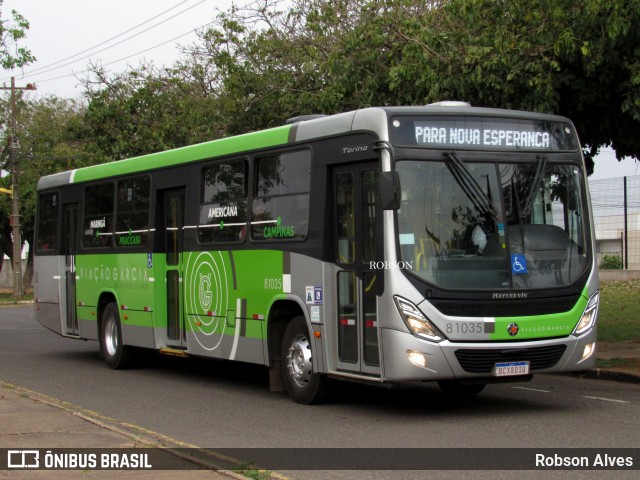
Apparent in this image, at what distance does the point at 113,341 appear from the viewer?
1709cm

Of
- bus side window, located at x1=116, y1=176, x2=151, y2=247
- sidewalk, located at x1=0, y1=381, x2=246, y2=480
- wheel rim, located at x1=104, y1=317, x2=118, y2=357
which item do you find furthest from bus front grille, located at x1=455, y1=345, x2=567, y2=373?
wheel rim, located at x1=104, y1=317, x2=118, y2=357

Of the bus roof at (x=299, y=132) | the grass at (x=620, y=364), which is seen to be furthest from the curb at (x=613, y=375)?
the bus roof at (x=299, y=132)


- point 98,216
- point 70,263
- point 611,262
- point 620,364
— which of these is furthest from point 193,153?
point 611,262

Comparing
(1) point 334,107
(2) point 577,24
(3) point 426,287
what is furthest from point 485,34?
(3) point 426,287

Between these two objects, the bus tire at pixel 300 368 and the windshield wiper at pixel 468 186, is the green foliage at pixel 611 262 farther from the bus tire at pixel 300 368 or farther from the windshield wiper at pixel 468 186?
the windshield wiper at pixel 468 186

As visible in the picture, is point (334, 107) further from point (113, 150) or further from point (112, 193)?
point (113, 150)

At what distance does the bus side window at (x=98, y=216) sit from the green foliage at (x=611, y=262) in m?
19.4

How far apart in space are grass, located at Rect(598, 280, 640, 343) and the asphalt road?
416 cm

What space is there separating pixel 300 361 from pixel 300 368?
11cm

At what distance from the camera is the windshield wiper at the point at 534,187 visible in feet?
35.9

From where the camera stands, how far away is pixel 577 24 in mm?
14477

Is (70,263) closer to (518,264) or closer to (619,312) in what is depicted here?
(518,264)

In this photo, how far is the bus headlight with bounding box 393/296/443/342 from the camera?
1035cm

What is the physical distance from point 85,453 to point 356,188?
419cm
